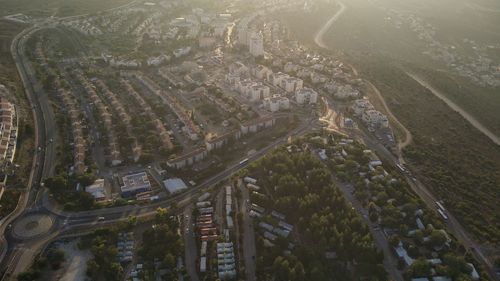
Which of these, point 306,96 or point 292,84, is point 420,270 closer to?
point 306,96

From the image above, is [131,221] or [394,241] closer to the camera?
[394,241]

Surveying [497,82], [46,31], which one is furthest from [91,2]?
[497,82]

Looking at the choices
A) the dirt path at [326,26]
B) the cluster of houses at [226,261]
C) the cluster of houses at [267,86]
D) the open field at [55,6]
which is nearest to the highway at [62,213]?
the cluster of houses at [226,261]

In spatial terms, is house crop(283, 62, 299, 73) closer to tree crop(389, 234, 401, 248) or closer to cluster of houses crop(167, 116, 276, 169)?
cluster of houses crop(167, 116, 276, 169)

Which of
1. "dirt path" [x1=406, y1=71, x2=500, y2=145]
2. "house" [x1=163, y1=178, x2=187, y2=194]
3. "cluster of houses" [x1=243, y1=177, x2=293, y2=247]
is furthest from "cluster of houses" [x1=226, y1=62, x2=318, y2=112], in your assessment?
"dirt path" [x1=406, y1=71, x2=500, y2=145]

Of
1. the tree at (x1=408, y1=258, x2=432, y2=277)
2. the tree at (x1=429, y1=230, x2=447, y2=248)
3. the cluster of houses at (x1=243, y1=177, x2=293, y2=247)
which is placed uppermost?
the tree at (x1=429, y1=230, x2=447, y2=248)

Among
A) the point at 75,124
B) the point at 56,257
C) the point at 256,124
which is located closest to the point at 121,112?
the point at 75,124

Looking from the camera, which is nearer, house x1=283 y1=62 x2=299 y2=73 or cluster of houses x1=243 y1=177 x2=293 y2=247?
cluster of houses x1=243 y1=177 x2=293 y2=247
